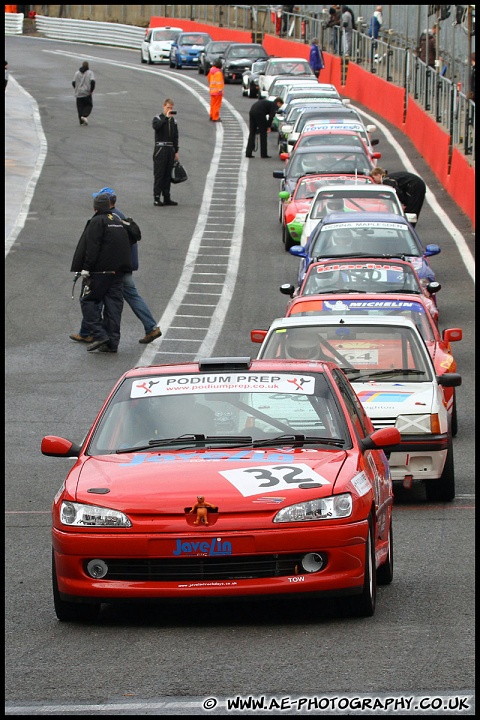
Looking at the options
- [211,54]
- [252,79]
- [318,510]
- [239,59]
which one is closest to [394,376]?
[318,510]

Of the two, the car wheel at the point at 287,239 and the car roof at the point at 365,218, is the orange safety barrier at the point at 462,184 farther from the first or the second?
the car roof at the point at 365,218

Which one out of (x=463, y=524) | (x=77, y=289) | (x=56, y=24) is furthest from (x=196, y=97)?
(x=463, y=524)

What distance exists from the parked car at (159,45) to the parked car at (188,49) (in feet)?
6.13

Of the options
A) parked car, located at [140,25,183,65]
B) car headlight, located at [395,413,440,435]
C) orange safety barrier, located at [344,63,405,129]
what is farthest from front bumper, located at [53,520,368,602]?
parked car, located at [140,25,183,65]

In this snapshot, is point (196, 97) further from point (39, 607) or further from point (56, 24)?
point (39, 607)

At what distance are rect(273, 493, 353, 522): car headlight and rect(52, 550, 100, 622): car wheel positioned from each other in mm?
1073

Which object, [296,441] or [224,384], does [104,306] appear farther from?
[296,441]

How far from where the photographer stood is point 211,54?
2350 inches

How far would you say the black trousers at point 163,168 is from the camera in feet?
95.5

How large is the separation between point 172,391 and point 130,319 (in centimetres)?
1303

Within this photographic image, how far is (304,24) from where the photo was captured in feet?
212

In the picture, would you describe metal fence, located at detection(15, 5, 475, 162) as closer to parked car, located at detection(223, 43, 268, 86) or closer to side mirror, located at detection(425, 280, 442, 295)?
parked car, located at detection(223, 43, 268, 86)

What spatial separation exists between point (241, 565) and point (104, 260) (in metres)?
11.8

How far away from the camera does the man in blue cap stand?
755 inches
